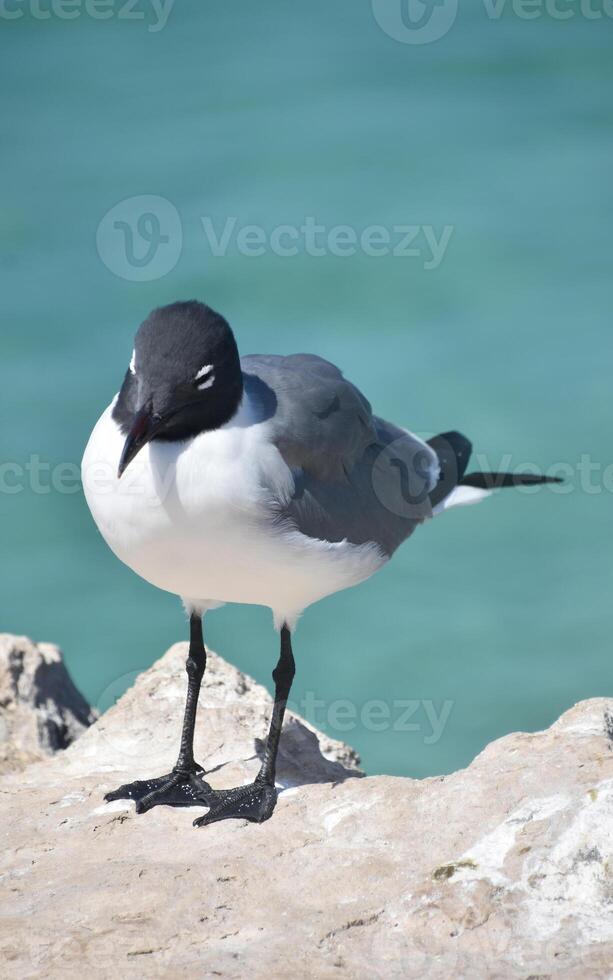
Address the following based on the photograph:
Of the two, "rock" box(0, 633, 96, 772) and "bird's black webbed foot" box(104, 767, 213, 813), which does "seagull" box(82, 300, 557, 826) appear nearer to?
"bird's black webbed foot" box(104, 767, 213, 813)

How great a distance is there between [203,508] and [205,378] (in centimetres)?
34

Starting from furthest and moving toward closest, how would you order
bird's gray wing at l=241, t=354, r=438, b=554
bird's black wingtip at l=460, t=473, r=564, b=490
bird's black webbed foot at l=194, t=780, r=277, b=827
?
bird's black wingtip at l=460, t=473, r=564, b=490
bird's gray wing at l=241, t=354, r=438, b=554
bird's black webbed foot at l=194, t=780, r=277, b=827

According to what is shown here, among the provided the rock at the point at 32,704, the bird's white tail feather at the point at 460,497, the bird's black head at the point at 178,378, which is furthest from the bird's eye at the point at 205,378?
the rock at the point at 32,704

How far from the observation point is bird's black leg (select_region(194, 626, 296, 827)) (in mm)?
3889

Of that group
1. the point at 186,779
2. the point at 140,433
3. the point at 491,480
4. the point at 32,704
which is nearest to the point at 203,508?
the point at 140,433

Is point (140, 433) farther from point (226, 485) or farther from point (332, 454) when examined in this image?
point (332, 454)

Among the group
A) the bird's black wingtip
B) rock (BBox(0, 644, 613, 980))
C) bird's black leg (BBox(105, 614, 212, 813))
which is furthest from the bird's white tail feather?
rock (BBox(0, 644, 613, 980))

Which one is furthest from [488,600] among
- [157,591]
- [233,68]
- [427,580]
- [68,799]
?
[233,68]

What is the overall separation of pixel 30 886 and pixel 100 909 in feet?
0.95

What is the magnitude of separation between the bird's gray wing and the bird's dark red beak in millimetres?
404

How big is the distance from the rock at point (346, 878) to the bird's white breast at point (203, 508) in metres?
0.66

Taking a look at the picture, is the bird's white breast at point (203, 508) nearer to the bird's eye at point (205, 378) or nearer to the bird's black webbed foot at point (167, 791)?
the bird's eye at point (205, 378)

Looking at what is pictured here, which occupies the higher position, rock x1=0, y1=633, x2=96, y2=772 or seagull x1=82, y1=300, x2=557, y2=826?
seagull x1=82, y1=300, x2=557, y2=826

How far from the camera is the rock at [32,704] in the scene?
4.97 meters
